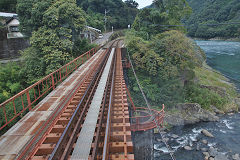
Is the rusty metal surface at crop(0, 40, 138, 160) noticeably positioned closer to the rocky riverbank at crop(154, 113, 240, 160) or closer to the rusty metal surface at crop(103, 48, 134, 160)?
the rusty metal surface at crop(103, 48, 134, 160)

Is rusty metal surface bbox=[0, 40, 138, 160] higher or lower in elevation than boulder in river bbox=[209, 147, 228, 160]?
higher

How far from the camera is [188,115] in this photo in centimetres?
1659

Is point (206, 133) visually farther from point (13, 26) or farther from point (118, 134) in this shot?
point (13, 26)

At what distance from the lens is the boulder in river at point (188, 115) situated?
15.9m

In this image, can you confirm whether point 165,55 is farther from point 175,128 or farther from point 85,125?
point 85,125

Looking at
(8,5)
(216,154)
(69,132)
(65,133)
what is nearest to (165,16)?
(216,154)

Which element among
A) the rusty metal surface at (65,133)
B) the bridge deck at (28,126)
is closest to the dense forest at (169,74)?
the bridge deck at (28,126)

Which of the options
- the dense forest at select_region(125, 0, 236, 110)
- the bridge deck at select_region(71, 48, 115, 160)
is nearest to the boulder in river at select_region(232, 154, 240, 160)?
the dense forest at select_region(125, 0, 236, 110)

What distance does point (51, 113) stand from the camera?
6609 millimetres

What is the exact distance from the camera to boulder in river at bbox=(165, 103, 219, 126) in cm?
1595

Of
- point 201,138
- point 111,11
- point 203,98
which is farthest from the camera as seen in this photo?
point 111,11

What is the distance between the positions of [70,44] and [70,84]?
20.1 feet

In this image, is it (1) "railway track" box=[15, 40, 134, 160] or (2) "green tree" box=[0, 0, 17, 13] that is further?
(2) "green tree" box=[0, 0, 17, 13]

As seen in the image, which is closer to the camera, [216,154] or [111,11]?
[216,154]
